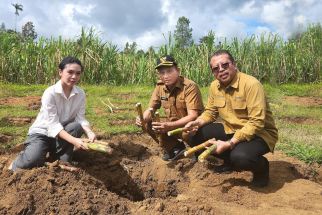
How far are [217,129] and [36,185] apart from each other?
1748 millimetres

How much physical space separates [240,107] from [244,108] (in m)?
0.04

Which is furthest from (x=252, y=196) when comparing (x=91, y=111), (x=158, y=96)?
(x=91, y=111)

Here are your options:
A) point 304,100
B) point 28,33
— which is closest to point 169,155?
point 304,100

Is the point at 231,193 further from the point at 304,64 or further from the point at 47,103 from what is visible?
the point at 304,64

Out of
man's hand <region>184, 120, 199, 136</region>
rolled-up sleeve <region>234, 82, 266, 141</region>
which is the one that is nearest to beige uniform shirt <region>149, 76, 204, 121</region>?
man's hand <region>184, 120, 199, 136</region>

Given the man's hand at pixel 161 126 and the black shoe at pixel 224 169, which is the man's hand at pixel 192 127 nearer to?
the man's hand at pixel 161 126

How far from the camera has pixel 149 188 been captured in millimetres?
3967

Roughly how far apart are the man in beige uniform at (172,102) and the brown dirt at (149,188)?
239mm

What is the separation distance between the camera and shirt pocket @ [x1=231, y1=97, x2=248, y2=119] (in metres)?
3.55

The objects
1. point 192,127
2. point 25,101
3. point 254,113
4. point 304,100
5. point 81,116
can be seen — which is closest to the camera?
point 254,113

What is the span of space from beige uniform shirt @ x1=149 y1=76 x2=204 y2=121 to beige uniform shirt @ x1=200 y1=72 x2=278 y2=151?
0.68 ft

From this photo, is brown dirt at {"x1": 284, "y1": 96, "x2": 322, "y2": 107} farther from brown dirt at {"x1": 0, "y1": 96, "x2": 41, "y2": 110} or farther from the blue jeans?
the blue jeans

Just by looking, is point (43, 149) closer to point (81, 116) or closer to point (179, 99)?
point (81, 116)

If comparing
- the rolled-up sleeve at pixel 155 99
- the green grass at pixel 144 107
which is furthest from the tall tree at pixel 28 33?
the rolled-up sleeve at pixel 155 99
